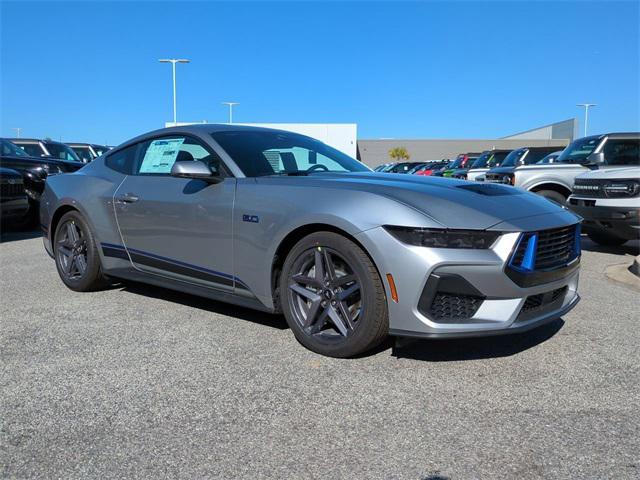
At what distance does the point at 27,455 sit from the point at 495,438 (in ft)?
6.60

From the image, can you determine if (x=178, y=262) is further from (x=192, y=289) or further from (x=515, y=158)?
(x=515, y=158)

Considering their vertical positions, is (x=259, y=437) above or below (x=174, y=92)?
below

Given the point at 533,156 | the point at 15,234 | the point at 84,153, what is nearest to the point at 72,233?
the point at 15,234

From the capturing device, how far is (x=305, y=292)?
339cm

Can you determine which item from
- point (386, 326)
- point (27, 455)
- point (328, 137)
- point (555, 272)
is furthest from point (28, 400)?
point (328, 137)

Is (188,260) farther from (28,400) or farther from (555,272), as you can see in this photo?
(555,272)

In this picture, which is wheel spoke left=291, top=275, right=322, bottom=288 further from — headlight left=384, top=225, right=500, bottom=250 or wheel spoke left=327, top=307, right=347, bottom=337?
headlight left=384, top=225, right=500, bottom=250

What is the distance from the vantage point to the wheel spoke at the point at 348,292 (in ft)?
10.4

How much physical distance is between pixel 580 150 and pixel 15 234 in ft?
33.8

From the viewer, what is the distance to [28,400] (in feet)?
9.20

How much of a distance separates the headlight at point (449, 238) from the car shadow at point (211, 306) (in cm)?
141

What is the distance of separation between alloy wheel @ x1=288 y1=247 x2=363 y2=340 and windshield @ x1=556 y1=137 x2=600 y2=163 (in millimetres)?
7913

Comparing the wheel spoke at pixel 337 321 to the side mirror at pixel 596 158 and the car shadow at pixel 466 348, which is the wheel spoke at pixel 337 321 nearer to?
the car shadow at pixel 466 348

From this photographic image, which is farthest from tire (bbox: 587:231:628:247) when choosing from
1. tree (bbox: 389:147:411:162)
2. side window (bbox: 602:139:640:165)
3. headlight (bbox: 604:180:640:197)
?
tree (bbox: 389:147:411:162)
